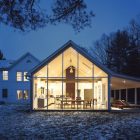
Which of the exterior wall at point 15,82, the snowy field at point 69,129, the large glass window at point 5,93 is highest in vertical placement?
→ the exterior wall at point 15,82

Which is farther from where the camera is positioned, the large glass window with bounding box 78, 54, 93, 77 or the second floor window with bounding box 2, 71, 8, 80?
the second floor window with bounding box 2, 71, 8, 80

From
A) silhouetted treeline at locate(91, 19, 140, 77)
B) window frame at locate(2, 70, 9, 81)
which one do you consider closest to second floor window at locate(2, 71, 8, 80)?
window frame at locate(2, 70, 9, 81)

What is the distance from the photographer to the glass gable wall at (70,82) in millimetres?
27672

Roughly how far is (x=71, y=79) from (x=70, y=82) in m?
0.26

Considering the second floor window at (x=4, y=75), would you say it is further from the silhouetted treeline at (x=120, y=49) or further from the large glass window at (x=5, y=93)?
the silhouetted treeline at (x=120, y=49)

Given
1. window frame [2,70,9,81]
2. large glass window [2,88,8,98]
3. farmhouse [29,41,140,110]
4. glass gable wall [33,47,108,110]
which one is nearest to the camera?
farmhouse [29,41,140,110]

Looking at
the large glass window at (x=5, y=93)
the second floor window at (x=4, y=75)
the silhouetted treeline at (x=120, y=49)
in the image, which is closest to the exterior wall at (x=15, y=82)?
the large glass window at (x=5, y=93)

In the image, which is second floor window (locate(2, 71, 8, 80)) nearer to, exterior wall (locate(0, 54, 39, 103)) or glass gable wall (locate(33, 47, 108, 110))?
exterior wall (locate(0, 54, 39, 103))

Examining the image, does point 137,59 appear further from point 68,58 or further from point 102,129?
point 102,129

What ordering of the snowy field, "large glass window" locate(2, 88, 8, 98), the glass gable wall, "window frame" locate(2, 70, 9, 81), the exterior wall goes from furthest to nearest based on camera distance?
"window frame" locate(2, 70, 9, 81) < "large glass window" locate(2, 88, 8, 98) < the exterior wall < the glass gable wall < the snowy field

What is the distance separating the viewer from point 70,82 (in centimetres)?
2836

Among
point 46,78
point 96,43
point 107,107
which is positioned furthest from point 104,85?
point 96,43

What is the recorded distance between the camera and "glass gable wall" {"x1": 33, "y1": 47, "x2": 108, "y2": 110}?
27.7 metres

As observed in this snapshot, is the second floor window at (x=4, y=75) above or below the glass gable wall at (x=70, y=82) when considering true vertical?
above
